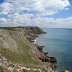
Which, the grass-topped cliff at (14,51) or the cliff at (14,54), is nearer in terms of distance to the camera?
the cliff at (14,54)

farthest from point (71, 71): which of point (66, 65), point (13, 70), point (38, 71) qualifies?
point (13, 70)

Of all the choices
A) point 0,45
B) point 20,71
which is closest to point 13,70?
point 20,71

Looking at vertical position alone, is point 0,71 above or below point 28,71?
above

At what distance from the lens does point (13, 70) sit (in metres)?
39.8

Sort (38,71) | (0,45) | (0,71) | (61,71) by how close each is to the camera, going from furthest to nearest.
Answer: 1. (61,71)
2. (0,45)
3. (38,71)
4. (0,71)

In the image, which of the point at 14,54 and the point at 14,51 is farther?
the point at 14,51

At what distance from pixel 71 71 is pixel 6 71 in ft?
125

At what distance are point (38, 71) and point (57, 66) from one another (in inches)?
1131

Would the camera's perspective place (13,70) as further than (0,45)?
No

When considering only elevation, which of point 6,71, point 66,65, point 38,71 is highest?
point 6,71

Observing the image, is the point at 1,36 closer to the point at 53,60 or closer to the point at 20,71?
the point at 53,60

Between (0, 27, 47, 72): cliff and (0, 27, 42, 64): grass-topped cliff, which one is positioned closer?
(0, 27, 47, 72): cliff

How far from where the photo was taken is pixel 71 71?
227ft

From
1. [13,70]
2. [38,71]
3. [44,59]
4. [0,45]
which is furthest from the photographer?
[44,59]
